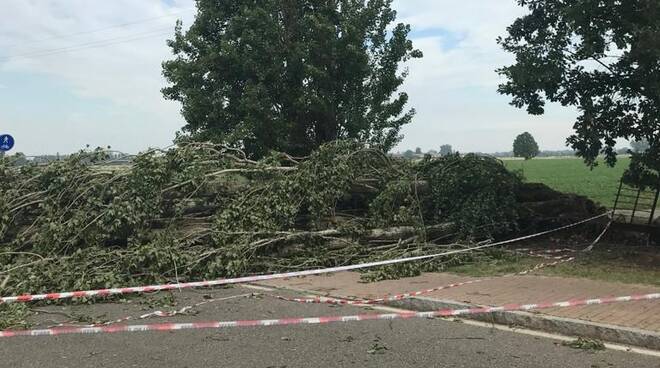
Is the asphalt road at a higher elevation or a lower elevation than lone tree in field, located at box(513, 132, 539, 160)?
lower


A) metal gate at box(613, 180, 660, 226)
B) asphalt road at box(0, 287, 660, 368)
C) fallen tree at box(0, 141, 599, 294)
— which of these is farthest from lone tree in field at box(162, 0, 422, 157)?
asphalt road at box(0, 287, 660, 368)

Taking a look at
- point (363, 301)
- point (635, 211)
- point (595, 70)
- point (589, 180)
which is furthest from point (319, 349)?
point (589, 180)

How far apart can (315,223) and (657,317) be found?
5.54 metres

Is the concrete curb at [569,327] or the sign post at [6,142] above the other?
the sign post at [6,142]

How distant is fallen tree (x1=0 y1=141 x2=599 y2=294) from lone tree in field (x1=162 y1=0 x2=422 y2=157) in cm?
426

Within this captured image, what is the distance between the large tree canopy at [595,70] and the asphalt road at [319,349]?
4485 mm

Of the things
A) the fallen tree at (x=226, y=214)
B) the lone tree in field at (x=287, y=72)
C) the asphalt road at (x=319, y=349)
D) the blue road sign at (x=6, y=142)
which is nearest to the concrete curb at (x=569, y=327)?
the asphalt road at (x=319, y=349)

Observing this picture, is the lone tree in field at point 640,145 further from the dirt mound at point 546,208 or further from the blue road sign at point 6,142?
the blue road sign at point 6,142

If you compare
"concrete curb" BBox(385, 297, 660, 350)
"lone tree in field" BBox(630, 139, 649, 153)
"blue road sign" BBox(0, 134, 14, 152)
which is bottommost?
"concrete curb" BBox(385, 297, 660, 350)

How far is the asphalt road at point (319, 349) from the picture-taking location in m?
5.16

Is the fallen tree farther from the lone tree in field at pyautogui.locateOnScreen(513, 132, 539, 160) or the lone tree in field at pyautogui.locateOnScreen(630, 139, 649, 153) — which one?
the lone tree in field at pyautogui.locateOnScreen(513, 132, 539, 160)

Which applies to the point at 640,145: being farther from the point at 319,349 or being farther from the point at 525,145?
the point at 525,145

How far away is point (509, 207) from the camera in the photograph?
1126cm

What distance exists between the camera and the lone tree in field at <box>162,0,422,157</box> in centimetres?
1570
